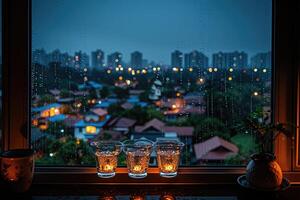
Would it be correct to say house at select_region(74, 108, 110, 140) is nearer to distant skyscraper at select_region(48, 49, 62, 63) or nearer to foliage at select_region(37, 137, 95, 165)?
foliage at select_region(37, 137, 95, 165)

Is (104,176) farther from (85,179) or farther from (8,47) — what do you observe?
(8,47)

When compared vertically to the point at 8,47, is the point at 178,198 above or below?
below

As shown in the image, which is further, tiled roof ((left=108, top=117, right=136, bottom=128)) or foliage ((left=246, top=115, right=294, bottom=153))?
tiled roof ((left=108, top=117, right=136, bottom=128))

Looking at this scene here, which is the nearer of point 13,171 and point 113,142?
point 13,171

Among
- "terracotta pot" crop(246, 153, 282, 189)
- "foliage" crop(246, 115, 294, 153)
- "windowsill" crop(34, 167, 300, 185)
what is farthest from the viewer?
"windowsill" crop(34, 167, 300, 185)

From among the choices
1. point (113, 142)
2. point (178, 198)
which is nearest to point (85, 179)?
point (113, 142)

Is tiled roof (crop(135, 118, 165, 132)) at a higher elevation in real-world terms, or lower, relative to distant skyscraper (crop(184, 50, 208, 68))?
lower

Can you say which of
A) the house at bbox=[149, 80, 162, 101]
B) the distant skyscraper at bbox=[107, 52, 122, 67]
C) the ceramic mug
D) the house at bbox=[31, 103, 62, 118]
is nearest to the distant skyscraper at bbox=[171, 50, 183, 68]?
the house at bbox=[149, 80, 162, 101]
